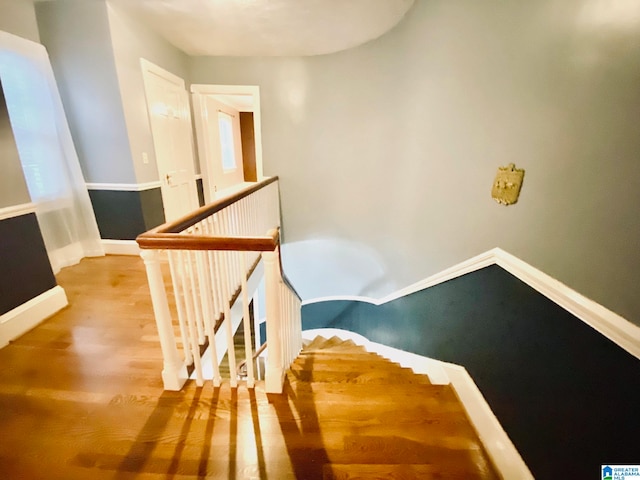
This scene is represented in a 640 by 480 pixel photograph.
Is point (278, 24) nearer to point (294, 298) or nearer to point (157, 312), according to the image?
point (294, 298)

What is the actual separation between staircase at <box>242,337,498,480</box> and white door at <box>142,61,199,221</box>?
275 cm

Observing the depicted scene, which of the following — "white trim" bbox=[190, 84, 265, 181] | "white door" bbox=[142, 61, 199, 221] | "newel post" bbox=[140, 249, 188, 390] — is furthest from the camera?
"white trim" bbox=[190, 84, 265, 181]

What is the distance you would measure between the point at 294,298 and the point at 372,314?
162 cm

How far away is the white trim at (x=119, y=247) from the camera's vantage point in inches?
112

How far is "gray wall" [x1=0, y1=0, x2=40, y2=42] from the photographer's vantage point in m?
2.02

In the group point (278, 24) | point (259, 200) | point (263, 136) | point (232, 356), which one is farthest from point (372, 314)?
point (278, 24)

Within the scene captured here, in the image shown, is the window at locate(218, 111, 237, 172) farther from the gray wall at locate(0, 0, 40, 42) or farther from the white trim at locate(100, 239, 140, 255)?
the gray wall at locate(0, 0, 40, 42)

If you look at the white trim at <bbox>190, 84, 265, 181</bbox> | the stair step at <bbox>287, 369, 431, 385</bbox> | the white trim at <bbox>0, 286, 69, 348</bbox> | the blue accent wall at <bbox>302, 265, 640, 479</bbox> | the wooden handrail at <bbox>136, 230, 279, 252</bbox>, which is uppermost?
the white trim at <bbox>190, 84, 265, 181</bbox>

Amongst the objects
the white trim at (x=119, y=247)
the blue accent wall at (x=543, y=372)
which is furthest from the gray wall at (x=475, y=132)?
the white trim at (x=119, y=247)

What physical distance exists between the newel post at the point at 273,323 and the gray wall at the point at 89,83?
2387mm

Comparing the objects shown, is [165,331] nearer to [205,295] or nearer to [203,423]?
[205,295]

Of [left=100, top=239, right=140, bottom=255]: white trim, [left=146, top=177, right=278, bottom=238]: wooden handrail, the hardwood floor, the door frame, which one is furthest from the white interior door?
the hardwood floor

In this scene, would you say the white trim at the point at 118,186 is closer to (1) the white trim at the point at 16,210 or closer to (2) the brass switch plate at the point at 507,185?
(1) the white trim at the point at 16,210

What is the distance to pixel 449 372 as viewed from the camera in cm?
158
